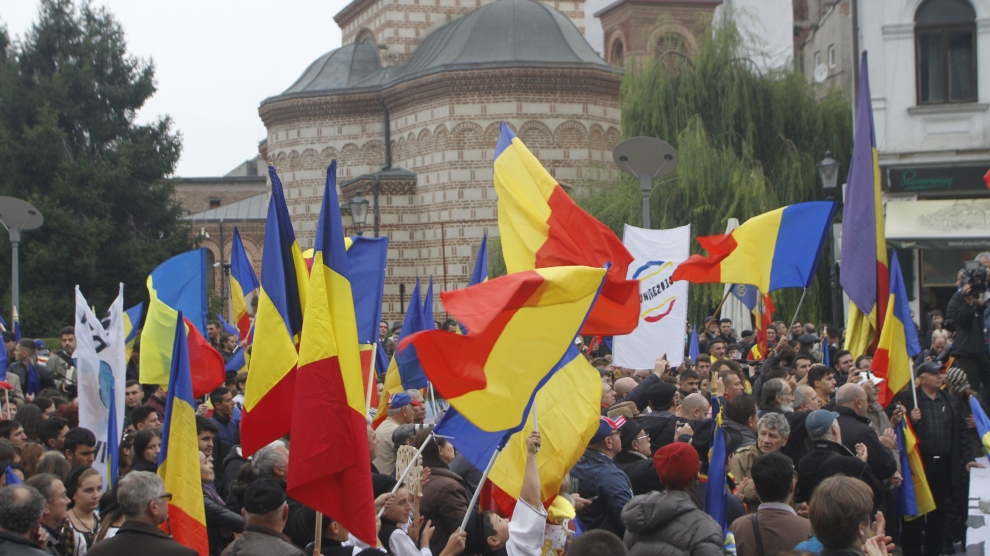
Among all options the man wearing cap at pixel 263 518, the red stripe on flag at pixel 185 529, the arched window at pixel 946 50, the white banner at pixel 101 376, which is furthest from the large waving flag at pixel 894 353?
the arched window at pixel 946 50

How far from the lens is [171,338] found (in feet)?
34.3

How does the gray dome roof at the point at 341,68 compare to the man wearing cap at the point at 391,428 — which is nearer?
the man wearing cap at the point at 391,428

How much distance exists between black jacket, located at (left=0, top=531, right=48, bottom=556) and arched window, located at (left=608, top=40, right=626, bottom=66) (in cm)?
3689

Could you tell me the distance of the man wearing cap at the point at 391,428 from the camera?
8133 mm

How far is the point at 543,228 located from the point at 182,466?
10.9 feet

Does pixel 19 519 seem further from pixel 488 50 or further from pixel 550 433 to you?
pixel 488 50

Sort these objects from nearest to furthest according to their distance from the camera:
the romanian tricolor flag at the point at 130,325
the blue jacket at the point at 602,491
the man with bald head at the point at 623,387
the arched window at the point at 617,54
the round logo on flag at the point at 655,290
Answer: the blue jacket at the point at 602,491 → the man with bald head at the point at 623,387 → the round logo on flag at the point at 655,290 → the romanian tricolor flag at the point at 130,325 → the arched window at the point at 617,54

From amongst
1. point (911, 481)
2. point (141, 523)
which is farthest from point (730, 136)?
point (141, 523)

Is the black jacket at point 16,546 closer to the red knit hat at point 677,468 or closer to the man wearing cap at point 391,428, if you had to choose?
the red knit hat at point 677,468

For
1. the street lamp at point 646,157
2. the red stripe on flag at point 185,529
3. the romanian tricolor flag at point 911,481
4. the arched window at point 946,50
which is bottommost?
the romanian tricolor flag at point 911,481

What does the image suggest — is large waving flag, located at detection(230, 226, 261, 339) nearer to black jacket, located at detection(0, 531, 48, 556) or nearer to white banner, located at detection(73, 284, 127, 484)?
white banner, located at detection(73, 284, 127, 484)

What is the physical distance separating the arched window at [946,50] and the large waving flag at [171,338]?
1649 cm

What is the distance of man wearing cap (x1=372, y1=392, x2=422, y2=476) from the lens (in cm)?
813

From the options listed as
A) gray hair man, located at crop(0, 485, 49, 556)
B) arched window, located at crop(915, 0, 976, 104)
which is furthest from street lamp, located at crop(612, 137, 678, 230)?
arched window, located at crop(915, 0, 976, 104)
